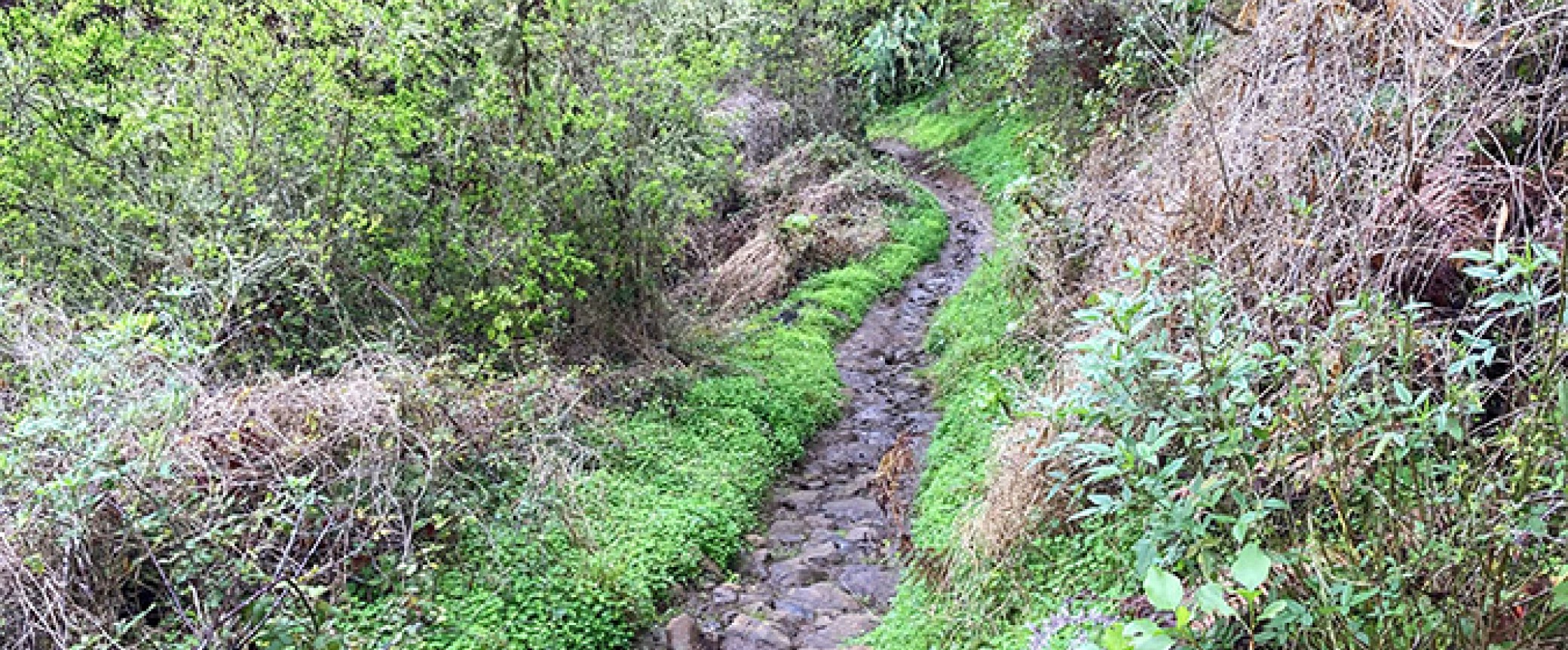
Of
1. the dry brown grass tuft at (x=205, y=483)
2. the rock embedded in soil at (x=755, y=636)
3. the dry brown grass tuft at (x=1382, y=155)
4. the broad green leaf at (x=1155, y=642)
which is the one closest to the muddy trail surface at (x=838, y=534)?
the rock embedded in soil at (x=755, y=636)

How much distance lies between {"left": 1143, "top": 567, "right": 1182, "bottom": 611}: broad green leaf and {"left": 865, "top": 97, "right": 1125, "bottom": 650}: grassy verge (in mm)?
1722

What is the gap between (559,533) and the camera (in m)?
5.11

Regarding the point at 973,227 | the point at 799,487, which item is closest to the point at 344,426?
the point at 799,487

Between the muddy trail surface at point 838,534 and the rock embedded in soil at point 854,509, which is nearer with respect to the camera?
the muddy trail surface at point 838,534

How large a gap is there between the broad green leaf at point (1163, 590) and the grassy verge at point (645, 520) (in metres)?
3.04

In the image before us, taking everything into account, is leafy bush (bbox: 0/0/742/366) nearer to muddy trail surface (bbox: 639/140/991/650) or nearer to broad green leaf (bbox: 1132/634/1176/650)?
muddy trail surface (bbox: 639/140/991/650)

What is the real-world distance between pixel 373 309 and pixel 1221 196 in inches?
197

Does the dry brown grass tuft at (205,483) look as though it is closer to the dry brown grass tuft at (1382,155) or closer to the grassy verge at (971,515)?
the grassy verge at (971,515)

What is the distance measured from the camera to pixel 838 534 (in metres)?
5.90

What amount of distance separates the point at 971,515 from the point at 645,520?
184cm

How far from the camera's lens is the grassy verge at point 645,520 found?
14.8 feet

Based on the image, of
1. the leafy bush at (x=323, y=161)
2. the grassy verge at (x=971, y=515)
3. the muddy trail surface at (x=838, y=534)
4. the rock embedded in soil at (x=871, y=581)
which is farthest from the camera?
the leafy bush at (x=323, y=161)

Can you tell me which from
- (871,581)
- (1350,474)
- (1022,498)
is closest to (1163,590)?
(1350,474)

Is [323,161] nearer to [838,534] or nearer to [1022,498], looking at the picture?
[838,534]
